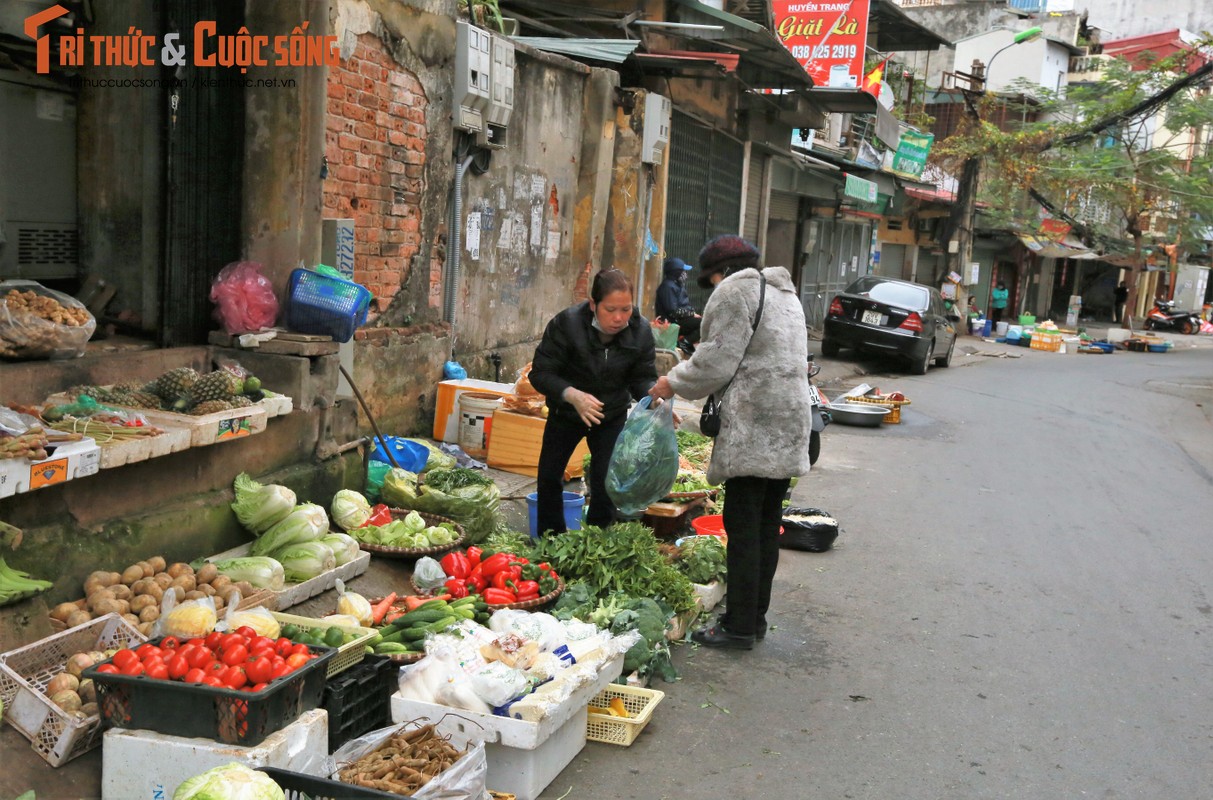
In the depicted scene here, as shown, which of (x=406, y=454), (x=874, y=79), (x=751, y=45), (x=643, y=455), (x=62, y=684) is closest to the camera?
(x=62, y=684)

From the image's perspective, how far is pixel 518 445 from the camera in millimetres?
8609

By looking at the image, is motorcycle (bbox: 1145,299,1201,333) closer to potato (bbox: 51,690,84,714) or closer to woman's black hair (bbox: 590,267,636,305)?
woman's black hair (bbox: 590,267,636,305)

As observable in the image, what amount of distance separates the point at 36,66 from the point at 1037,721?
593cm

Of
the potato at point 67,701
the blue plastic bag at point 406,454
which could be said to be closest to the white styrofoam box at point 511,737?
the potato at point 67,701

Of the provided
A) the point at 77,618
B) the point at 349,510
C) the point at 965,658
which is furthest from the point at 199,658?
the point at 965,658

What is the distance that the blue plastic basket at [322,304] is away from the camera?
6.40m

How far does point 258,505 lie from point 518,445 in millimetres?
3106

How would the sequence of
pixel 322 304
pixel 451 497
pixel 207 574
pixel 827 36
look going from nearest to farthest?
pixel 207 574 < pixel 322 304 < pixel 451 497 < pixel 827 36

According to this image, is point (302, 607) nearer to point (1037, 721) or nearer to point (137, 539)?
point (137, 539)

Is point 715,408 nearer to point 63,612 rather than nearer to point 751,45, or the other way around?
point 63,612

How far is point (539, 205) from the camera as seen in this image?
443 inches

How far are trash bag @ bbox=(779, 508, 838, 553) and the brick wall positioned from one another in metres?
3.37

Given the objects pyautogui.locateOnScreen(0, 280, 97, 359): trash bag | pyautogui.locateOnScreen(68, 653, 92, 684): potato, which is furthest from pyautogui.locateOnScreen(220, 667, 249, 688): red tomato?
pyautogui.locateOnScreen(0, 280, 97, 359): trash bag

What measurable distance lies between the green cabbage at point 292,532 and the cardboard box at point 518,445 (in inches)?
116
